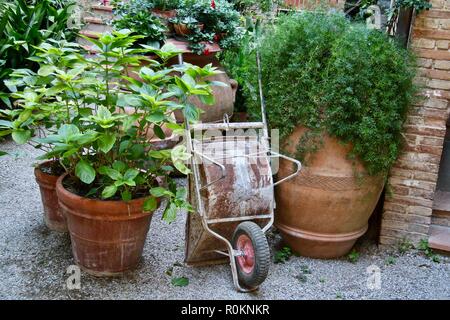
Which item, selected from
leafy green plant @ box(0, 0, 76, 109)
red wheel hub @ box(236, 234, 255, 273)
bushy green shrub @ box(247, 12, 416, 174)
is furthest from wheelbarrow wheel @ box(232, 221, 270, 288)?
leafy green plant @ box(0, 0, 76, 109)

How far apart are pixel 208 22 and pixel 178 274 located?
2.25 m

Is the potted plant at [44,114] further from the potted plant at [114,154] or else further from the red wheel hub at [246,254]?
the red wheel hub at [246,254]

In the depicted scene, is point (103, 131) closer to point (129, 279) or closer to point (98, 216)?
point (98, 216)

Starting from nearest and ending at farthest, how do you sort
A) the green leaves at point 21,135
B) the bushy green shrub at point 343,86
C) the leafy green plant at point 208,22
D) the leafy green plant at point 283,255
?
the green leaves at point 21,135
the bushy green shrub at point 343,86
the leafy green plant at point 283,255
the leafy green plant at point 208,22

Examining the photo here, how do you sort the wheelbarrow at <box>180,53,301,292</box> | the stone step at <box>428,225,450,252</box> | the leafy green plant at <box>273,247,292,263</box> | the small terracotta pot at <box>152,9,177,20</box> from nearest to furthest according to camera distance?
the wheelbarrow at <box>180,53,301,292</box> → the leafy green plant at <box>273,247,292,263</box> → the stone step at <box>428,225,450,252</box> → the small terracotta pot at <box>152,9,177,20</box>

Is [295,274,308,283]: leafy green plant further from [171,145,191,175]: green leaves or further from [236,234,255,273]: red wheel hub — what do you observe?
[171,145,191,175]: green leaves

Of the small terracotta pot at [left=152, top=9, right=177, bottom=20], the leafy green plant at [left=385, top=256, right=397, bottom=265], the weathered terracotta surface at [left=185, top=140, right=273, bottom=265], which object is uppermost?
the small terracotta pot at [left=152, top=9, right=177, bottom=20]

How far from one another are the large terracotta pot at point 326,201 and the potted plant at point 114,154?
2.47 feet

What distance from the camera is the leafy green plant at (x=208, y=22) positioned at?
13.5 feet

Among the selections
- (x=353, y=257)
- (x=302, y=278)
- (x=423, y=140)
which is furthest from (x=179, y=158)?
(x=423, y=140)

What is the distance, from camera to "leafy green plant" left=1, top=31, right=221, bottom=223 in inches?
97.6

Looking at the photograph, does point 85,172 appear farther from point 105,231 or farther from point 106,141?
point 105,231

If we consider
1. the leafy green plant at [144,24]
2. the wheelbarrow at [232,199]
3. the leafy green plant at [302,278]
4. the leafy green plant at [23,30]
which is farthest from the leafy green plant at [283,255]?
the leafy green plant at [23,30]

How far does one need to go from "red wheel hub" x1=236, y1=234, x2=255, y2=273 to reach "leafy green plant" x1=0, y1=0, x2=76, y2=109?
9.56ft
